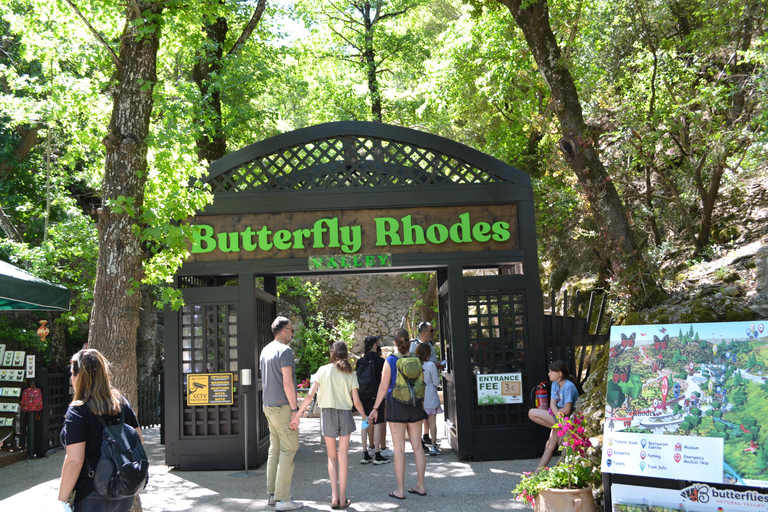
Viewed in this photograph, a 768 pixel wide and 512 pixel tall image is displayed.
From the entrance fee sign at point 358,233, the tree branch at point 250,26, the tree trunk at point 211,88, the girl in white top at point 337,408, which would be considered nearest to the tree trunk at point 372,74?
the tree branch at point 250,26

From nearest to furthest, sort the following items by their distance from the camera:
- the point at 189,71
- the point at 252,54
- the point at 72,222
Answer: the point at 72,222
the point at 189,71
the point at 252,54

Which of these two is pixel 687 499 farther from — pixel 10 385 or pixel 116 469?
pixel 10 385

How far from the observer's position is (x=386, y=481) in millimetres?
7680

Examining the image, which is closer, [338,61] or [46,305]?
[46,305]

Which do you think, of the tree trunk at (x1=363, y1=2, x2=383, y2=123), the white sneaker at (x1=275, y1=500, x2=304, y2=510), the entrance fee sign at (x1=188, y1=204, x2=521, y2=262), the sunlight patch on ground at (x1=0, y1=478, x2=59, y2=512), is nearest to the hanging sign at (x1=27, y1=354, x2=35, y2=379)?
the sunlight patch on ground at (x1=0, y1=478, x2=59, y2=512)

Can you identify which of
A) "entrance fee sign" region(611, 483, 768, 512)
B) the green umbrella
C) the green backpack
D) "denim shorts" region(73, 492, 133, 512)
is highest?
the green umbrella

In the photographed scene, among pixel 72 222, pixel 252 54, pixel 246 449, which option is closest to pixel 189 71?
pixel 252 54

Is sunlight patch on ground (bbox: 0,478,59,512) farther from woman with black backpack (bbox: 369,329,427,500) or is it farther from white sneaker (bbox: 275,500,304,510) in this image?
woman with black backpack (bbox: 369,329,427,500)

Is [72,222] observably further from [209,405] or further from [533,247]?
[533,247]

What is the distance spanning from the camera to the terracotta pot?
5.08 meters

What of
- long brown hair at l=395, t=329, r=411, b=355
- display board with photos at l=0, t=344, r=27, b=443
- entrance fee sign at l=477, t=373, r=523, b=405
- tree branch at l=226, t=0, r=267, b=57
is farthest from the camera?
tree branch at l=226, t=0, r=267, b=57

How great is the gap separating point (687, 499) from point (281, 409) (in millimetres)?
3905

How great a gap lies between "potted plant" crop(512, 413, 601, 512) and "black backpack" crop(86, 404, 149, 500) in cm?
324

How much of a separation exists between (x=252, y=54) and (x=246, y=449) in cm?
1079
